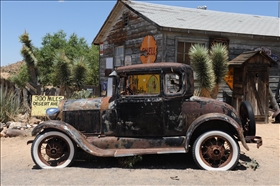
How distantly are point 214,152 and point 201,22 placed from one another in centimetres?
867

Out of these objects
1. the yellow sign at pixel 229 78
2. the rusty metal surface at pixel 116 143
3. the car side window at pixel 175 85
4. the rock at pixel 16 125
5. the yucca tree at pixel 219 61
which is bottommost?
the rock at pixel 16 125

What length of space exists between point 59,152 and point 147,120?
1.70m

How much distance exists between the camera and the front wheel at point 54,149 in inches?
199

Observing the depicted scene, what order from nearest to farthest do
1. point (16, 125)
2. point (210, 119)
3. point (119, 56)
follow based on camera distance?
point (210, 119), point (16, 125), point (119, 56)

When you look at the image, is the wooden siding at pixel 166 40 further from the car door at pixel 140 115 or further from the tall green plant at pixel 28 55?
the car door at pixel 140 115

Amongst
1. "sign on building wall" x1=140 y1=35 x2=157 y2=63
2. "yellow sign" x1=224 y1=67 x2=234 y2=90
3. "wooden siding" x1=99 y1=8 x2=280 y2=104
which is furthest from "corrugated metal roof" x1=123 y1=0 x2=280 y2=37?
"yellow sign" x1=224 y1=67 x2=234 y2=90

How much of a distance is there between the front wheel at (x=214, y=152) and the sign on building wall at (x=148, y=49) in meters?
6.88

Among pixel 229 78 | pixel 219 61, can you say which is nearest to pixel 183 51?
pixel 219 61

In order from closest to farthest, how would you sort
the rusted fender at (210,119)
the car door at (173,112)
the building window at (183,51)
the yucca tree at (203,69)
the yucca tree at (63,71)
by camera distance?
1. the rusted fender at (210,119)
2. the car door at (173,112)
3. the yucca tree at (203,69)
4. the building window at (183,51)
5. the yucca tree at (63,71)

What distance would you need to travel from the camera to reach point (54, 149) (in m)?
5.14

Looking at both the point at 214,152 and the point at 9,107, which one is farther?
the point at 9,107

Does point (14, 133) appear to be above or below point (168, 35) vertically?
below

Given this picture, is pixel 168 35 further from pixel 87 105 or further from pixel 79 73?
pixel 87 105

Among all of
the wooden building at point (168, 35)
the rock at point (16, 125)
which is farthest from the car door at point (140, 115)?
the wooden building at point (168, 35)
